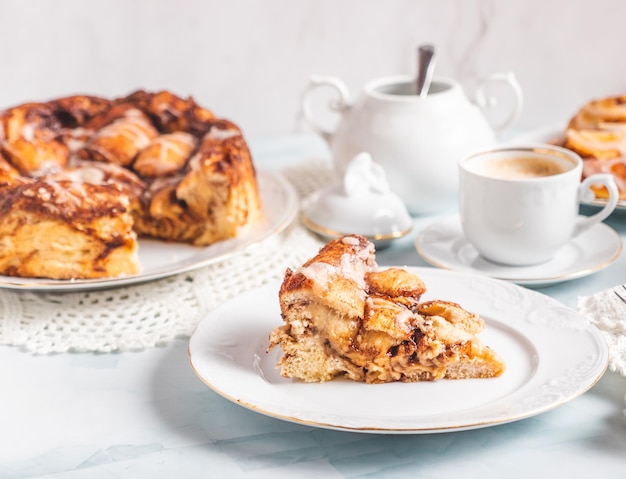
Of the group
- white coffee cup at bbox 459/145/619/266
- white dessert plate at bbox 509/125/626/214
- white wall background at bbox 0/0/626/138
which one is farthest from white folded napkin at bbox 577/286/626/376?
white wall background at bbox 0/0/626/138

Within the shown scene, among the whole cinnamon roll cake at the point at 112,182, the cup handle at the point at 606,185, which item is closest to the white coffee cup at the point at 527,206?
the cup handle at the point at 606,185

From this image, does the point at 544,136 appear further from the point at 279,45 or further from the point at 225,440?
the point at 225,440

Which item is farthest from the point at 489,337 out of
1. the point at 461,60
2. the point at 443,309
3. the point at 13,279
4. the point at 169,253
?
the point at 461,60

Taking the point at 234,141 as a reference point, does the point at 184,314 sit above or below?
below

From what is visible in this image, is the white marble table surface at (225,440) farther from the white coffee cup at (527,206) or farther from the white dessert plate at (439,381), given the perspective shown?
the white coffee cup at (527,206)

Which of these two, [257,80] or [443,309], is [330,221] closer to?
[443,309]

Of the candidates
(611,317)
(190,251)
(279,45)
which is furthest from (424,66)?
(279,45)
